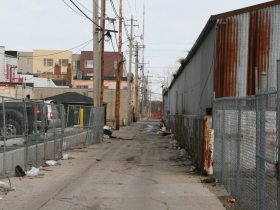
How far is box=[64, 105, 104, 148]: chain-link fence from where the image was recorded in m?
17.4

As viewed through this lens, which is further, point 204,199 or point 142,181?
point 142,181

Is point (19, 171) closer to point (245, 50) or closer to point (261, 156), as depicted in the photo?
point (261, 156)

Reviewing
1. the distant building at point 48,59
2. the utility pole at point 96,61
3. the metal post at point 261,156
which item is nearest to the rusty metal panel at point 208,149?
the metal post at point 261,156

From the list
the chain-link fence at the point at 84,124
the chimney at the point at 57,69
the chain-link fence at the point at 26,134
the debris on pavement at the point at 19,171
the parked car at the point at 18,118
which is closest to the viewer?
the chain-link fence at the point at 26,134

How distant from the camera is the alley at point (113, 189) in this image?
22.9 ft

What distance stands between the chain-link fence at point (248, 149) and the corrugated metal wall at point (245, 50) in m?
2.57

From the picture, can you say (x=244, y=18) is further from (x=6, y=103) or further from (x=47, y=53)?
(x=47, y=53)

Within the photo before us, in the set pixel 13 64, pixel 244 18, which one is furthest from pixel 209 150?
pixel 13 64

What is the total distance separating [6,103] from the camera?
931 cm

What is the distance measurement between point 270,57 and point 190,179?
5.17m

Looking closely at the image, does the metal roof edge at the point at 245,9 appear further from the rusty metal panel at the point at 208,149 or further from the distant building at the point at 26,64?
the distant building at the point at 26,64

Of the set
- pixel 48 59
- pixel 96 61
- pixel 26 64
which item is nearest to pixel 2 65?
pixel 96 61

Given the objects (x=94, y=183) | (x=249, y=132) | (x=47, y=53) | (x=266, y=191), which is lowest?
(x=94, y=183)

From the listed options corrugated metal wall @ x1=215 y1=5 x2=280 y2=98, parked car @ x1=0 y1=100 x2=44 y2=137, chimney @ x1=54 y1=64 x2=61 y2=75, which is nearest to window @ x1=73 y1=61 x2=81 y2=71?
chimney @ x1=54 y1=64 x2=61 y2=75
